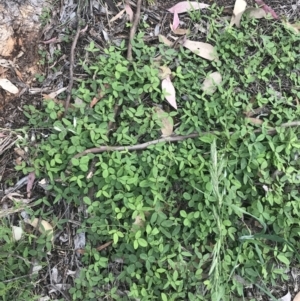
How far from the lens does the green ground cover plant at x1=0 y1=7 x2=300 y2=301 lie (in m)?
2.46


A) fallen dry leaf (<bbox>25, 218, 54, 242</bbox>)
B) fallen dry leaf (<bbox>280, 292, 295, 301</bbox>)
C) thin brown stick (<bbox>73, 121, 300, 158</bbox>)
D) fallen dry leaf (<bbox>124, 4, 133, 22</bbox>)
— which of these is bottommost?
fallen dry leaf (<bbox>280, 292, 295, 301</bbox>)

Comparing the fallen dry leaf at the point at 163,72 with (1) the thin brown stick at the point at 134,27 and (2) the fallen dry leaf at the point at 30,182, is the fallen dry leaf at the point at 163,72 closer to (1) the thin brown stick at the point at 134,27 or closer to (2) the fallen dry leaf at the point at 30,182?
(1) the thin brown stick at the point at 134,27

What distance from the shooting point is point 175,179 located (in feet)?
8.42

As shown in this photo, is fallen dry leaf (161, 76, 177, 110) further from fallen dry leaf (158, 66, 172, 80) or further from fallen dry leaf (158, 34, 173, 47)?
fallen dry leaf (158, 34, 173, 47)

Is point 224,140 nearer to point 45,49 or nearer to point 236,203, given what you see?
point 236,203

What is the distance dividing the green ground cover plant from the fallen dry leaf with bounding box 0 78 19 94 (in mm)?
165

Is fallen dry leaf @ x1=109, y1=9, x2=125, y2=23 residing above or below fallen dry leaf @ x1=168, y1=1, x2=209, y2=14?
below

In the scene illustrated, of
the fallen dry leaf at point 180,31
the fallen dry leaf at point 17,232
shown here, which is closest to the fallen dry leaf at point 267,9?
the fallen dry leaf at point 180,31

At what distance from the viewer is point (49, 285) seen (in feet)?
8.20

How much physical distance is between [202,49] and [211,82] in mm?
223

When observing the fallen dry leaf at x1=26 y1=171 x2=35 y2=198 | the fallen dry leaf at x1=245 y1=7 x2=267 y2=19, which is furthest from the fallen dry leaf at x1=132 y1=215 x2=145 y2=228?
the fallen dry leaf at x1=245 y1=7 x2=267 y2=19

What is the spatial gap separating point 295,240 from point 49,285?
4.38ft

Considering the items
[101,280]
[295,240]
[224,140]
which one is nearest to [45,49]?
[224,140]

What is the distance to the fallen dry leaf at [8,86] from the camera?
2.74m
